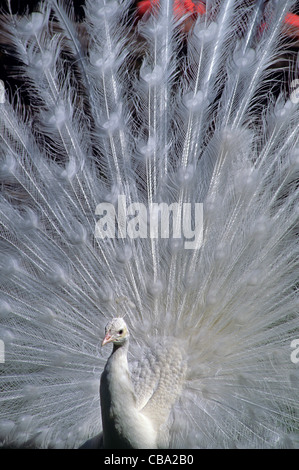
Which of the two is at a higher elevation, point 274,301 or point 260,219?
point 260,219

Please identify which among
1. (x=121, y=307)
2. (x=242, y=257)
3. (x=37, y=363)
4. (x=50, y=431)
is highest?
(x=242, y=257)

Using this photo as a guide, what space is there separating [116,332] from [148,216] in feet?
1.72

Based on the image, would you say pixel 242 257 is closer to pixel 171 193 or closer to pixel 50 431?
pixel 171 193

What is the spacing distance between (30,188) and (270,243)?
2.82 feet

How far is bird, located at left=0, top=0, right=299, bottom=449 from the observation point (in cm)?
184

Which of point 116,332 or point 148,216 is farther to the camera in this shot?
point 148,216

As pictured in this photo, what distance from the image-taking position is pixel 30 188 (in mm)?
1953

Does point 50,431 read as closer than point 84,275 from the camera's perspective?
Yes

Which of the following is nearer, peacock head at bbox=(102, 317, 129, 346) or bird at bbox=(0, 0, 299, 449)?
peacock head at bbox=(102, 317, 129, 346)

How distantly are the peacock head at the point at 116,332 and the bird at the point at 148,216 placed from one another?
0.31 meters

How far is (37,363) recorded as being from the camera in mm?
1888

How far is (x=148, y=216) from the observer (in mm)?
1895

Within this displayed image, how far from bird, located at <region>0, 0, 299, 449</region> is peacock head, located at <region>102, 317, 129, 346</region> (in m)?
0.31

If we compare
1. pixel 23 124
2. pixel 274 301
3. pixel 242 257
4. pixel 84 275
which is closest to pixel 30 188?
pixel 23 124
